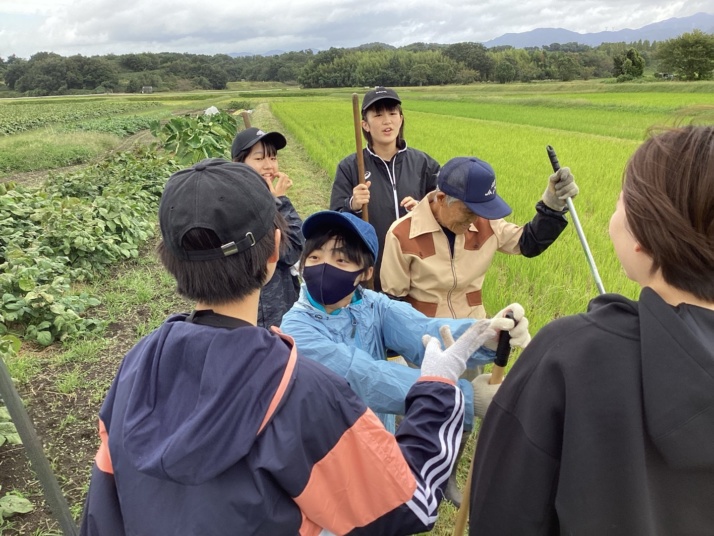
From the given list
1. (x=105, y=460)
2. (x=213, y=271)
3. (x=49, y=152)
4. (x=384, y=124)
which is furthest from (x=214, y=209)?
(x=49, y=152)

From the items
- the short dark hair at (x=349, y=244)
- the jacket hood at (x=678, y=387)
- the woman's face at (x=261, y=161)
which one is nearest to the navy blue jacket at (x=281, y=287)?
the woman's face at (x=261, y=161)

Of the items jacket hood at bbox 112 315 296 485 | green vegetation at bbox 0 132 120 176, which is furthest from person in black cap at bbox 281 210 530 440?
green vegetation at bbox 0 132 120 176

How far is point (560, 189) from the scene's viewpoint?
2055 mm

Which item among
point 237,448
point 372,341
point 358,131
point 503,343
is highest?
point 358,131

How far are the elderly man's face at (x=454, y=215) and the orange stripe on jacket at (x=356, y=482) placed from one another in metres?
1.25

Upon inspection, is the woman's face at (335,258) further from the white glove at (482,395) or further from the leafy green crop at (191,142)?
the leafy green crop at (191,142)

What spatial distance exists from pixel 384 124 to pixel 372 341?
1744 millimetres

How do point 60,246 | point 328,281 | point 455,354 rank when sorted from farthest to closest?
point 60,246 → point 328,281 → point 455,354

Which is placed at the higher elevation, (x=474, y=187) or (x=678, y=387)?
(x=474, y=187)

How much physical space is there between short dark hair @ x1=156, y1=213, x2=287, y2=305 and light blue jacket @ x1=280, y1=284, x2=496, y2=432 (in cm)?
55

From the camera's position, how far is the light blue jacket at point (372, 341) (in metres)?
1.47

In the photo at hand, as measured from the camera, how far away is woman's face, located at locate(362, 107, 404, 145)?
301 centimetres

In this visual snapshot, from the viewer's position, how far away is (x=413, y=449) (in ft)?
3.58

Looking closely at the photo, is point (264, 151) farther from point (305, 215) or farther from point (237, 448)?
point (305, 215)
